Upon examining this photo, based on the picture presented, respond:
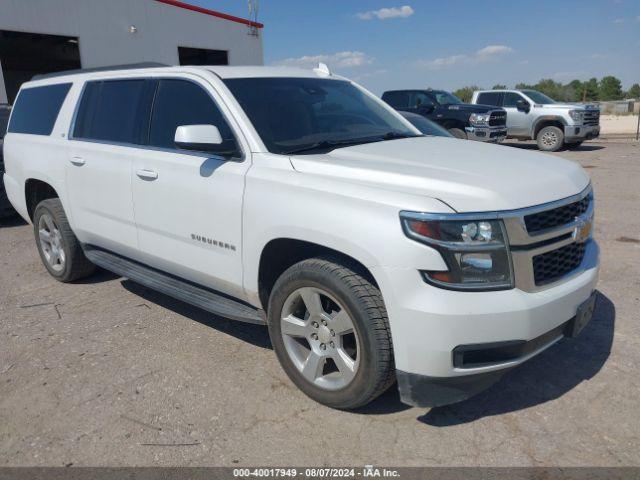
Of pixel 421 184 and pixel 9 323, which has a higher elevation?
pixel 421 184

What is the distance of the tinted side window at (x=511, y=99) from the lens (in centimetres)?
1722

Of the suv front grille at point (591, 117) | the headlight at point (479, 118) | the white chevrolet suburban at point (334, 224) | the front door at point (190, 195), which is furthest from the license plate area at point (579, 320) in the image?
the suv front grille at point (591, 117)

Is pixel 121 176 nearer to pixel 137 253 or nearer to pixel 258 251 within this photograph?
pixel 137 253

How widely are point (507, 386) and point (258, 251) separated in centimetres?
170

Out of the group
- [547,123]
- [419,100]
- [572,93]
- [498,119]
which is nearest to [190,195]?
[498,119]

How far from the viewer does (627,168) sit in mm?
12289

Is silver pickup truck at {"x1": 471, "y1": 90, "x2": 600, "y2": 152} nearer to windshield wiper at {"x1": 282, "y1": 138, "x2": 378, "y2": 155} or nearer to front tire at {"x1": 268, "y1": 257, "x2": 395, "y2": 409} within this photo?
windshield wiper at {"x1": 282, "y1": 138, "x2": 378, "y2": 155}

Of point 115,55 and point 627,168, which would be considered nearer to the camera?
point 627,168

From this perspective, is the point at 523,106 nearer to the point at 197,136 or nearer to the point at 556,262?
the point at 556,262

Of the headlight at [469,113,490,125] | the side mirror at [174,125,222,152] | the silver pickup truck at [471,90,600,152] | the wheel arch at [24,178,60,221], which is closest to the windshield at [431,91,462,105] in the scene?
the headlight at [469,113,490,125]

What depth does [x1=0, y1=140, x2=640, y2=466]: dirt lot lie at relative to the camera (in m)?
2.73

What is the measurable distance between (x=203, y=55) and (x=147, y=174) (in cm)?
2117

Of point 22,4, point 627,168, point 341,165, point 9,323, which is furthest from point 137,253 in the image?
point 22,4

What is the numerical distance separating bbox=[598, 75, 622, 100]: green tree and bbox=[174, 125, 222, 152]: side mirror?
7017cm
